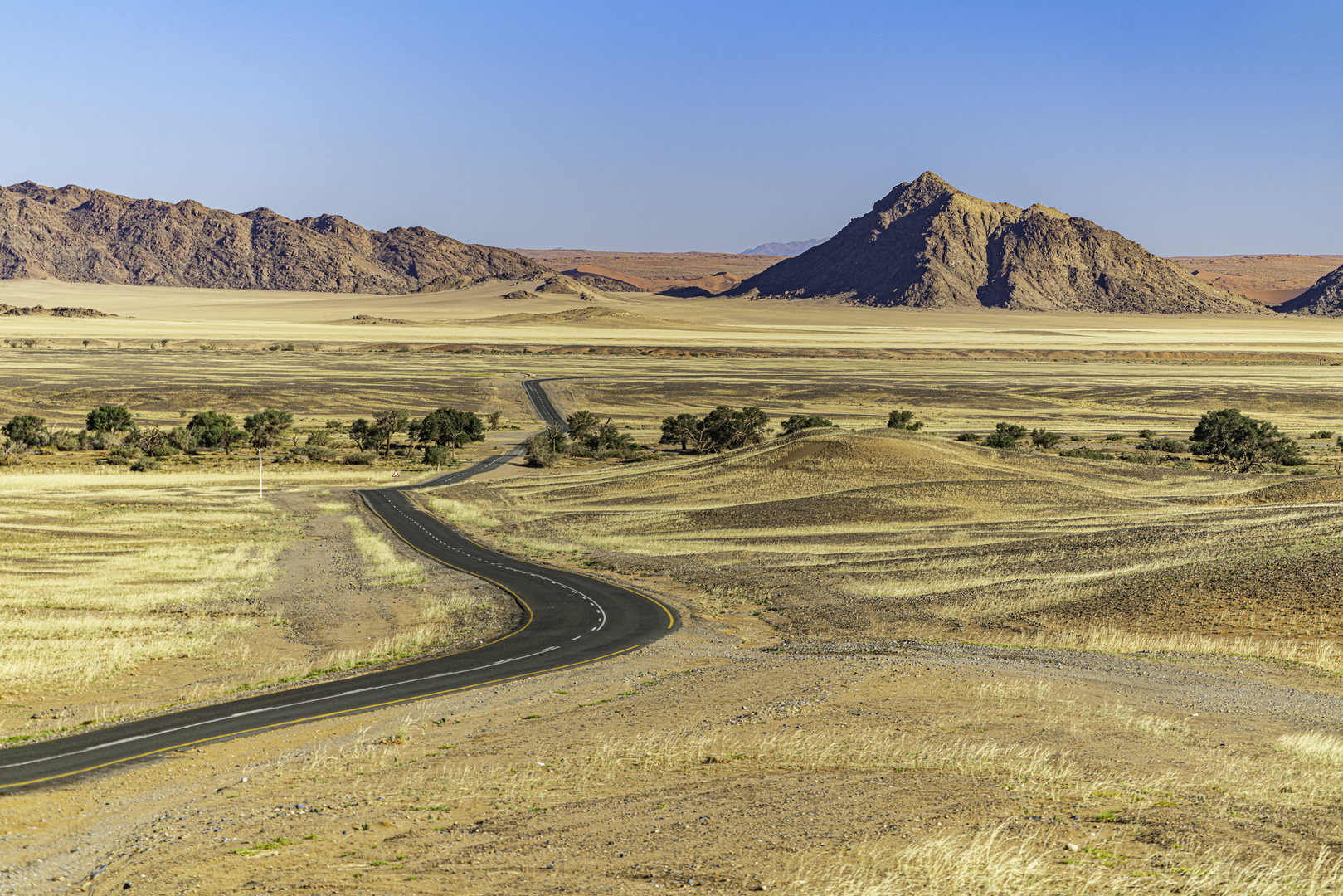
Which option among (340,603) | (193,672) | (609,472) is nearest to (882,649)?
(193,672)

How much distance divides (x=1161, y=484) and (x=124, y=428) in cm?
8986

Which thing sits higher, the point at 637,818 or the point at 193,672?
the point at 637,818

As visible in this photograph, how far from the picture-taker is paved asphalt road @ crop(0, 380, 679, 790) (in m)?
18.7

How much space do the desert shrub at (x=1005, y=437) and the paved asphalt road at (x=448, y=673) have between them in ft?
169

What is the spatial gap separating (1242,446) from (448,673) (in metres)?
74.0

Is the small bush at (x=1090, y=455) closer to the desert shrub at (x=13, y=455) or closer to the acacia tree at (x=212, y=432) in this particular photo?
the acacia tree at (x=212, y=432)

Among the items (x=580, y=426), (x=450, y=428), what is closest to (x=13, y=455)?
(x=450, y=428)

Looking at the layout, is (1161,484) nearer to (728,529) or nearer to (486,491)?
(728,529)

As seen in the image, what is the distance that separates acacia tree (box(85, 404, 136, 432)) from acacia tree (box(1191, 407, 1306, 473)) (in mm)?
94646

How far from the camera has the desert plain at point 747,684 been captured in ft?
41.0

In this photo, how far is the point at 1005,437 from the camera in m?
88.1

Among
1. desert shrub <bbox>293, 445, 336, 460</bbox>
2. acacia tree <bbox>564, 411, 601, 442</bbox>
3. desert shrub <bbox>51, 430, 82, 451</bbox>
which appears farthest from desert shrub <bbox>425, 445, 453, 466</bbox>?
desert shrub <bbox>51, 430, 82, 451</bbox>

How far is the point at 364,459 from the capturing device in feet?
305

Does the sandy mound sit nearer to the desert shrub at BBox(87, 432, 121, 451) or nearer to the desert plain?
the desert plain
